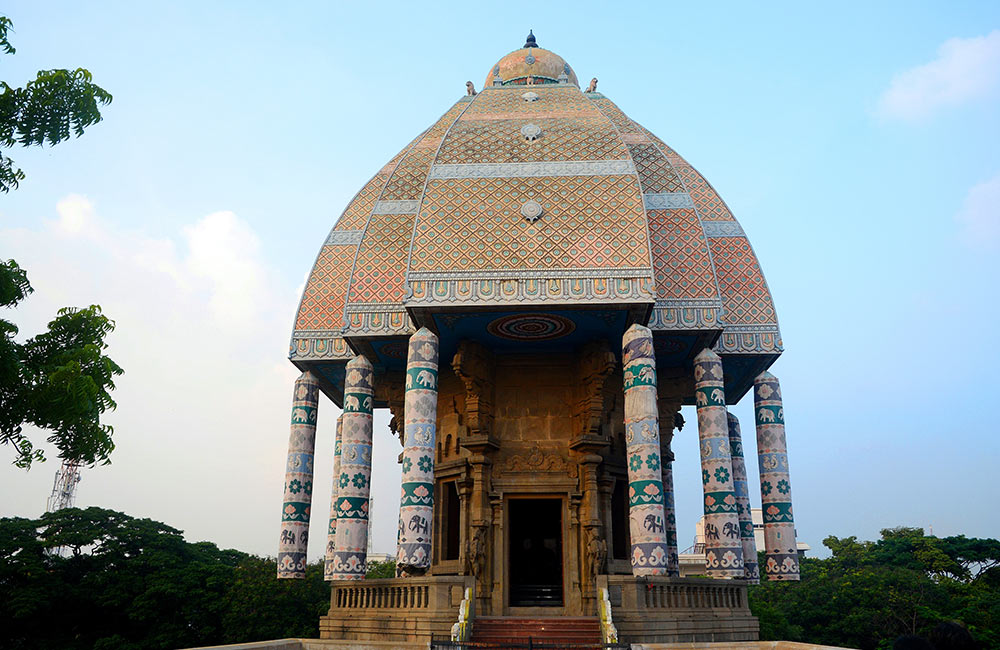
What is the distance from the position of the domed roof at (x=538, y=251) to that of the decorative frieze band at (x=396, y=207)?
0.12 ft

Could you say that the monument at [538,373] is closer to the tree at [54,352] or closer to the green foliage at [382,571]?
the tree at [54,352]

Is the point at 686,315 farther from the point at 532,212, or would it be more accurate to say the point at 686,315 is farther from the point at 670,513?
the point at 670,513

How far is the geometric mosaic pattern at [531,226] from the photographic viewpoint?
17219mm

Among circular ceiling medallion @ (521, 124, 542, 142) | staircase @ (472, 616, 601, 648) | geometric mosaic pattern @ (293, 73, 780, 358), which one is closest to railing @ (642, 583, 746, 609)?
staircase @ (472, 616, 601, 648)

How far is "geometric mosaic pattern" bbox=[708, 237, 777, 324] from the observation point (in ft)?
65.2

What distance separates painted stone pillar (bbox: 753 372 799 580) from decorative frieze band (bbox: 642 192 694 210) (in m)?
5.14

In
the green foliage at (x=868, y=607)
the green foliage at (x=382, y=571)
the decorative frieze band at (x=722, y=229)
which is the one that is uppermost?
the decorative frieze band at (x=722, y=229)

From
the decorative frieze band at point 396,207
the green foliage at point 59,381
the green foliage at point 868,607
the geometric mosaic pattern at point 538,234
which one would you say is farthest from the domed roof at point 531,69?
the green foliage at point 868,607

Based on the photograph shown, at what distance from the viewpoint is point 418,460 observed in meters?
16.3

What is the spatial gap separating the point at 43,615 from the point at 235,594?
668 centimetres

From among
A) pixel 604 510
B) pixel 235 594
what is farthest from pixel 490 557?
pixel 235 594

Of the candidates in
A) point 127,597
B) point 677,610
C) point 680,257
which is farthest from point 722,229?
point 127,597

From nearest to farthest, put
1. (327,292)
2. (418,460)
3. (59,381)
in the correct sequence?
(59,381), (418,460), (327,292)

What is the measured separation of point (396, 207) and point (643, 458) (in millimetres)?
10184
